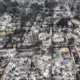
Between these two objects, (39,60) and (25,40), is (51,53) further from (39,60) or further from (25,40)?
(25,40)

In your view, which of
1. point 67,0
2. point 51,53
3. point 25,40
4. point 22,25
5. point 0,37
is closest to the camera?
point 51,53

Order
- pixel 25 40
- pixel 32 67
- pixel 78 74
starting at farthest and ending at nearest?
pixel 25 40 < pixel 32 67 < pixel 78 74

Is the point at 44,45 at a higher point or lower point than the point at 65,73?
higher

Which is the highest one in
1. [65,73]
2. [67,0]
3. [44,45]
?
[67,0]

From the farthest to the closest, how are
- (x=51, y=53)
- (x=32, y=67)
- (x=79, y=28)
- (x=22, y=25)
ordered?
(x=22, y=25), (x=79, y=28), (x=51, y=53), (x=32, y=67)

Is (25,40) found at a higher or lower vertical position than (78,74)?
higher

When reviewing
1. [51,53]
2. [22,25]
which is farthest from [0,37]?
[51,53]

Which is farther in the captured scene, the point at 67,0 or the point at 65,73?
the point at 67,0

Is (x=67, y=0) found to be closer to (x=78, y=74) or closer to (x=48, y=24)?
(x=48, y=24)

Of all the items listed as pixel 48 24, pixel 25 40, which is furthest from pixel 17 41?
pixel 48 24
